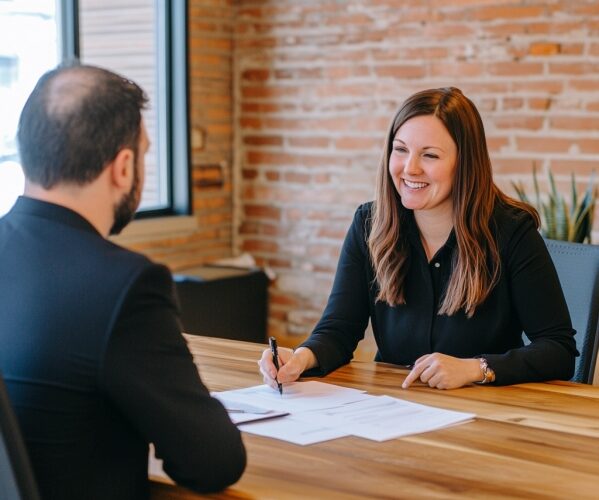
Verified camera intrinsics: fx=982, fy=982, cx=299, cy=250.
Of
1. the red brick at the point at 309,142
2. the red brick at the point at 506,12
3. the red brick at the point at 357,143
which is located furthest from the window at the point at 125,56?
the red brick at the point at 506,12

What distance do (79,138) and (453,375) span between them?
104 centimetres

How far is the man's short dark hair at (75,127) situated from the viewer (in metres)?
1.34

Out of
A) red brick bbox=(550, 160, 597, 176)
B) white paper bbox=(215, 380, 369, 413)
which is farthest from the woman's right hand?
red brick bbox=(550, 160, 597, 176)

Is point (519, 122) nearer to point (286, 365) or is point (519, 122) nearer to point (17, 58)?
point (17, 58)

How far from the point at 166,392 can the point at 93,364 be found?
0.11m

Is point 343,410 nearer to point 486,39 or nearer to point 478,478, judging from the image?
point 478,478

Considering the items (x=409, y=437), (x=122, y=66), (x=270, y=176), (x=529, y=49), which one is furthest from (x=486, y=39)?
(x=409, y=437)

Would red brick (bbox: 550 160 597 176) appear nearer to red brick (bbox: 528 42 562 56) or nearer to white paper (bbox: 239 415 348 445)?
red brick (bbox: 528 42 562 56)

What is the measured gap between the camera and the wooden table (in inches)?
57.5

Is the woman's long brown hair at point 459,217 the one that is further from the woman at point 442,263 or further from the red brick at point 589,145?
the red brick at point 589,145

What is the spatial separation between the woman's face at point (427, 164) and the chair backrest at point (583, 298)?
0.36 meters

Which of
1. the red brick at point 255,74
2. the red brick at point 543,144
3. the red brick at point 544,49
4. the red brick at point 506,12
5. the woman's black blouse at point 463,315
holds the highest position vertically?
the red brick at point 506,12

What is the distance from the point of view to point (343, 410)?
1.87 metres

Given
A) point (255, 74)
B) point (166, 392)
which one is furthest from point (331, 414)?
point (255, 74)
